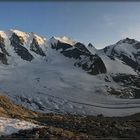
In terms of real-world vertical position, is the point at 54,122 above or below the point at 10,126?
below

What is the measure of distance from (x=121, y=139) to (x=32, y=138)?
8938 millimetres

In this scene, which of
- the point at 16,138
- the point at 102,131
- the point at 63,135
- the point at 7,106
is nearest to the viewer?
the point at 16,138

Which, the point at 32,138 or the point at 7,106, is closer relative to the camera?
the point at 32,138

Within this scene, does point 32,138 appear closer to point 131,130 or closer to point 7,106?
point 131,130

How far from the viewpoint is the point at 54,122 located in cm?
5159

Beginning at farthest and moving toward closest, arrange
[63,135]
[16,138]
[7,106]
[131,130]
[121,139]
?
1. [7,106]
2. [131,130]
3. [121,139]
4. [63,135]
5. [16,138]

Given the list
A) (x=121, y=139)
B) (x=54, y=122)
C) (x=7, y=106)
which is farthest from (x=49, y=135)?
(x=7, y=106)

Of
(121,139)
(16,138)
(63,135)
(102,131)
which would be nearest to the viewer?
(16,138)

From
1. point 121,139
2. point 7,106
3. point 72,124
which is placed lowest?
point 7,106

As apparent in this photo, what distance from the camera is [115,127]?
4734 cm

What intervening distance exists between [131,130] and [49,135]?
625 inches

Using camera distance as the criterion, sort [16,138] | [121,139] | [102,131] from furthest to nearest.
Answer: [102,131], [121,139], [16,138]

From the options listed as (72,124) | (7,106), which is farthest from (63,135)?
(7,106)

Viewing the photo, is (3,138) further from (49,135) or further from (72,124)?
(72,124)
